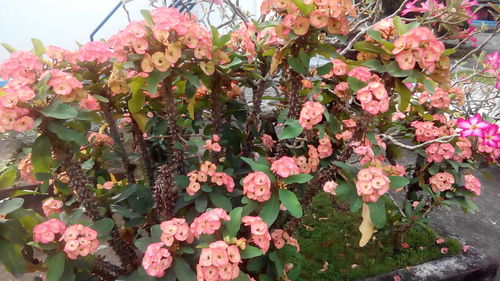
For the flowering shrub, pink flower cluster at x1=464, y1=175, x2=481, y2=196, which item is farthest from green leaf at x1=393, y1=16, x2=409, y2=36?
pink flower cluster at x1=464, y1=175, x2=481, y2=196

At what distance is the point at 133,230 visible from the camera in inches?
67.6

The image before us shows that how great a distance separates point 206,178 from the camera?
1.39m

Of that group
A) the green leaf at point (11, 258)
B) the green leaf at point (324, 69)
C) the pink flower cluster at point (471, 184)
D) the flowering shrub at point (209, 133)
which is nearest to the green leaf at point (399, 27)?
the flowering shrub at point (209, 133)

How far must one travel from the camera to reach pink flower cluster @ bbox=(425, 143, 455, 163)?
182cm

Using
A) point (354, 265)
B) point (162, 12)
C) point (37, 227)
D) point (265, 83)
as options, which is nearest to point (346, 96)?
point (265, 83)

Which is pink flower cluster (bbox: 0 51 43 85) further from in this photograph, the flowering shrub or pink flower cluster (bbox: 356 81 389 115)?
pink flower cluster (bbox: 356 81 389 115)

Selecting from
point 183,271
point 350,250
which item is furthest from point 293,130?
point 350,250

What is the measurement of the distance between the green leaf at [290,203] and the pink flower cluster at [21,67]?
84 cm

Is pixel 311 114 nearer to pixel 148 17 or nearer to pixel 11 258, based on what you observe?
pixel 148 17

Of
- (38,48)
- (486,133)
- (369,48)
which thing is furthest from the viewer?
(486,133)

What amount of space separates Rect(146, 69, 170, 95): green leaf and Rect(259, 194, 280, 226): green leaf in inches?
19.7

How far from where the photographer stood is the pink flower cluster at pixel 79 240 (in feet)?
3.60

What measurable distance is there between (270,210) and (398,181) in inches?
16.7

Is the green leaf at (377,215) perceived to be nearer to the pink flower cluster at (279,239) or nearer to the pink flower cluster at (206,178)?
the pink flower cluster at (279,239)
